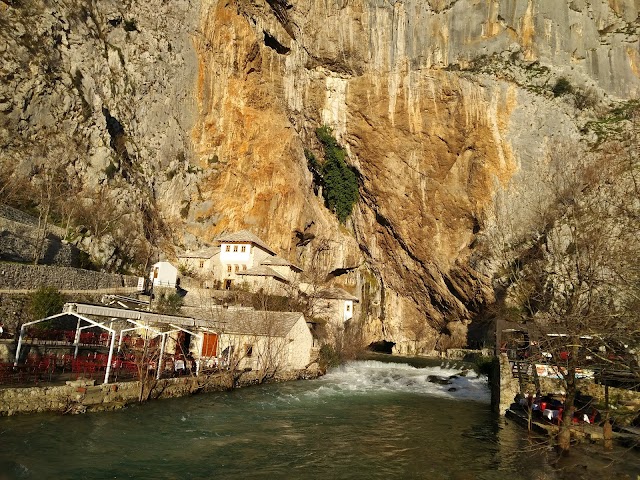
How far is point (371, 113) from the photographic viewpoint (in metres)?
64.7

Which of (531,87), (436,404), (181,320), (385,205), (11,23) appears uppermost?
(531,87)

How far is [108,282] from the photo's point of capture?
38531 mm

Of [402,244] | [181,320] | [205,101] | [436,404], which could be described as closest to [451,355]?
[402,244]

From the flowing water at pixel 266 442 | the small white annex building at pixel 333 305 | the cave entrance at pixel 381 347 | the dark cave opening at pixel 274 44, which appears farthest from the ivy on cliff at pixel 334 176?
the flowing water at pixel 266 442

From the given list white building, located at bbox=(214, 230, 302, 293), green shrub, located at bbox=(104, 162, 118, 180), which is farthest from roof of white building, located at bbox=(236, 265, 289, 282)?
green shrub, located at bbox=(104, 162, 118, 180)

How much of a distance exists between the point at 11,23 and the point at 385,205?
50222 millimetres

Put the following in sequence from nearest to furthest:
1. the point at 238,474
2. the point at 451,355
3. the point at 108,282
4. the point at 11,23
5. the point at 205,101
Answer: the point at 238,474 < the point at 108,282 < the point at 11,23 < the point at 451,355 < the point at 205,101

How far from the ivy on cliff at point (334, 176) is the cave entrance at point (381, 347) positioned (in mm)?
19935

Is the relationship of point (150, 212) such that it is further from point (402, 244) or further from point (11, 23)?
point (402, 244)

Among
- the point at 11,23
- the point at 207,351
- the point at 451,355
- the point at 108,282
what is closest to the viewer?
the point at 207,351

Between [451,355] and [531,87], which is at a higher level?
[531,87]

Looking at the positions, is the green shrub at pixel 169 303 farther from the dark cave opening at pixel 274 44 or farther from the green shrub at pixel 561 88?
the green shrub at pixel 561 88

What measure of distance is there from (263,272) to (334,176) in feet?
81.2

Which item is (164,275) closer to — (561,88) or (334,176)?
(334,176)
